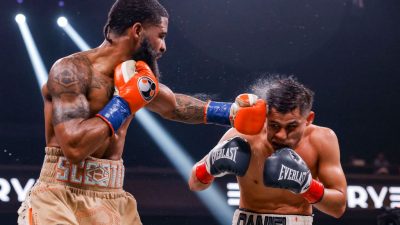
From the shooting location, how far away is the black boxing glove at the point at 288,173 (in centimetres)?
229

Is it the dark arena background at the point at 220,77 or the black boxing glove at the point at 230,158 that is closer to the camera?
the black boxing glove at the point at 230,158

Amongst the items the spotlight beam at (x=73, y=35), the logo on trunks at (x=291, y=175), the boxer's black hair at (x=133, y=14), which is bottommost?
the logo on trunks at (x=291, y=175)

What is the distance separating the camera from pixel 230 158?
236 cm

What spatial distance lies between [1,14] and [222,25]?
95.4 inches

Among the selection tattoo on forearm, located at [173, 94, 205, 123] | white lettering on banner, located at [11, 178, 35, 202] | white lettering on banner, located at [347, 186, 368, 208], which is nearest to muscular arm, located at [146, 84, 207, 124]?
tattoo on forearm, located at [173, 94, 205, 123]

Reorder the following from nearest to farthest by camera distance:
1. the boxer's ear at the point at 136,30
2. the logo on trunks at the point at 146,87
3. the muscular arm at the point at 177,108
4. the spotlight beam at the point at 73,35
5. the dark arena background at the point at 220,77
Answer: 1. the logo on trunks at the point at 146,87
2. the boxer's ear at the point at 136,30
3. the muscular arm at the point at 177,108
4. the dark arena background at the point at 220,77
5. the spotlight beam at the point at 73,35

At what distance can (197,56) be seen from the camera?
23.0 feet

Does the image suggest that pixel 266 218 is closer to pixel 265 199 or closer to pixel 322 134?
pixel 265 199

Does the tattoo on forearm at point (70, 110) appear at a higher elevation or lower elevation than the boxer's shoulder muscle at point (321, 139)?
lower

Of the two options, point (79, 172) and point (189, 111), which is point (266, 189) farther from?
point (79, 172)

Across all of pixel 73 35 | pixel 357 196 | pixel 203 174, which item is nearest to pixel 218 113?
pixel 203 174

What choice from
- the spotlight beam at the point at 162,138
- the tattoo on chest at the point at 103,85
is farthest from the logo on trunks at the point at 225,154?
the spotlight beam at the point at 162,138

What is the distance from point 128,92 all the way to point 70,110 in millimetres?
195

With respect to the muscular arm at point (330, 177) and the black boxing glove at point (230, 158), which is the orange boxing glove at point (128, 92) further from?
the muscular arm at point (330, 177)
